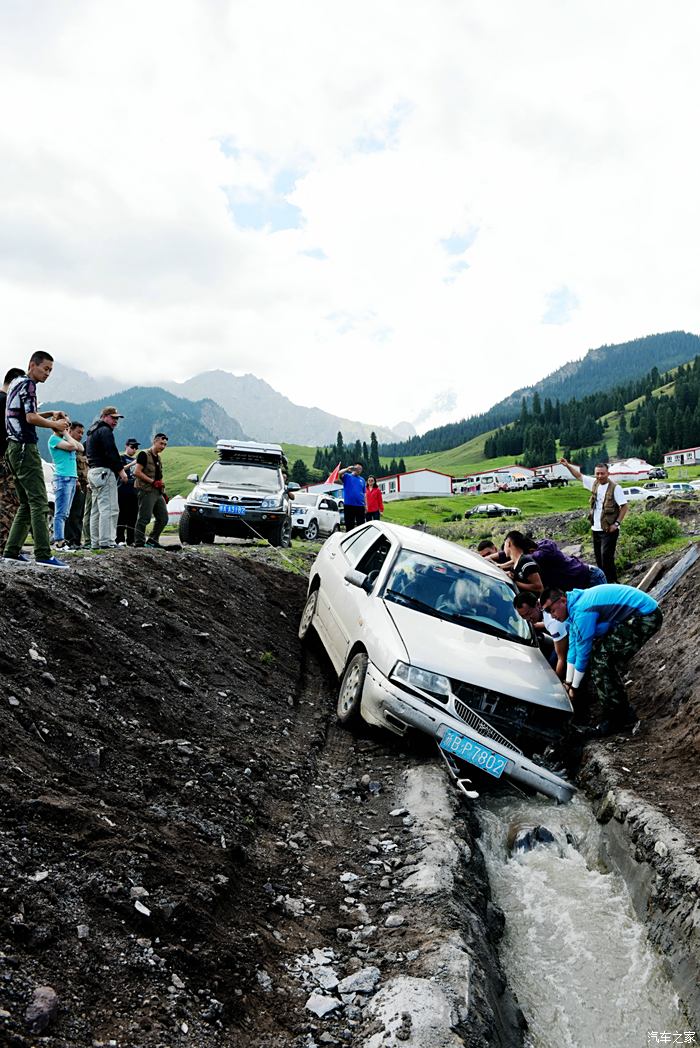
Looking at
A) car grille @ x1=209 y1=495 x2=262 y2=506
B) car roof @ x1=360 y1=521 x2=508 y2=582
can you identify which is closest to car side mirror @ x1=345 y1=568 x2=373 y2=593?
car roof @ x1=360 y1=521 x2=508 y2=582

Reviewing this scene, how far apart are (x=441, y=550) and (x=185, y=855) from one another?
4.82 meters

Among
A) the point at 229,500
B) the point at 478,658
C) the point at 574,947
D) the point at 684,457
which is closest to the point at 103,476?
the point at 229,500

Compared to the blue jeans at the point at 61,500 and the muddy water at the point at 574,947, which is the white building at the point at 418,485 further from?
the muddy water at the point at 574,947

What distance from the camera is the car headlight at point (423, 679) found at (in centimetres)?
614

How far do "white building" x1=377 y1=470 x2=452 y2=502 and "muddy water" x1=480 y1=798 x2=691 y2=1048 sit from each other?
120m

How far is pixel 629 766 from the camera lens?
624 cm

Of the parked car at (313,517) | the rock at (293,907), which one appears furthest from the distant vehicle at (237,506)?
the parked car at (313,517)

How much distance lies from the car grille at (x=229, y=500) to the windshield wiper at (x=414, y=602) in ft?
25.6

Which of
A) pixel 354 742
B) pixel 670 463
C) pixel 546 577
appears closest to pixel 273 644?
pixel 354 742

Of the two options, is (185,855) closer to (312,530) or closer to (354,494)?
(354,494)

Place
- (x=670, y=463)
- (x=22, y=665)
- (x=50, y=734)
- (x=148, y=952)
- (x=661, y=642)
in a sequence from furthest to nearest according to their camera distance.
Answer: (x=670, y=463) → (x=661, y=642) → (x=22, y=665) → (x=50, y=734) → (x=148, y=952)

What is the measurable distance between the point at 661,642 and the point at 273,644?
470 centimetres

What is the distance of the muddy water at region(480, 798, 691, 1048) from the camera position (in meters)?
3.84

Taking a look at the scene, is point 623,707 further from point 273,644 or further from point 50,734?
point 50,734
